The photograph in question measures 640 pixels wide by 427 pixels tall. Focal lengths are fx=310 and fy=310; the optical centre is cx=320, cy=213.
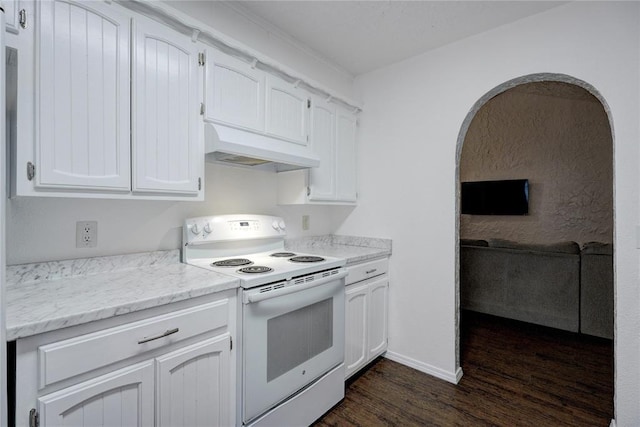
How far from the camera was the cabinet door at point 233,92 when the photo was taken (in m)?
1.70

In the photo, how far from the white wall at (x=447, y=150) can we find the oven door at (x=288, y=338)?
0.78m

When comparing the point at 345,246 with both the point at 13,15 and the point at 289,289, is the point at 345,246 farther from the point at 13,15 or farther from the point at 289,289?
the point at 13,15

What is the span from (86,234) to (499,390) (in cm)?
271

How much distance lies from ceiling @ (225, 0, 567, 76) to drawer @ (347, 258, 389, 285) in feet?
5.51

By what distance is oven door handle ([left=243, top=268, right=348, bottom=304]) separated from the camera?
4.82 ft

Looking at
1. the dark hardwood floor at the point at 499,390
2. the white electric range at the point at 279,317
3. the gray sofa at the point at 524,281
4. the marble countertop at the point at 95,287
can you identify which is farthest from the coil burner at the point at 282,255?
the gray sofa at the point at 524,281

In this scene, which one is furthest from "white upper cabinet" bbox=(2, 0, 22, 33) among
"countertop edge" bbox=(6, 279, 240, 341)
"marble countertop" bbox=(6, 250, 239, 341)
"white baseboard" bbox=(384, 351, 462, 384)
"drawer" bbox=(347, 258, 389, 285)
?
"white baseboard" bbox=(384, 351, 462, 384)

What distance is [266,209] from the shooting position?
242 centimetres

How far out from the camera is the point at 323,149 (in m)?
2.46


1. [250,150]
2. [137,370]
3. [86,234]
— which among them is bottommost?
[137,370]

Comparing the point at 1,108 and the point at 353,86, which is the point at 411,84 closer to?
the point at 353,86

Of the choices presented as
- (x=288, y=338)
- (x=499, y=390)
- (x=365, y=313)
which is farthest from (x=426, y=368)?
(x=288, y=338)

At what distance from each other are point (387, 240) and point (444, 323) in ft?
2.51

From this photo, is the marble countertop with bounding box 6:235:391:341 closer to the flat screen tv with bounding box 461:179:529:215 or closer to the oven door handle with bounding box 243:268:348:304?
the oven door handle with bounding box 243:268:348:304
